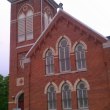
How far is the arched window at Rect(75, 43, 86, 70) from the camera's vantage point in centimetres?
2577

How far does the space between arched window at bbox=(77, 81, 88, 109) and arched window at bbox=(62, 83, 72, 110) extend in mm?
997

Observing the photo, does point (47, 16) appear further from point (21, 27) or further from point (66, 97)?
point (66, 97)

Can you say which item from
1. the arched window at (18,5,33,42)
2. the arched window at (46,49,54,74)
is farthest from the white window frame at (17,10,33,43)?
the arched window at (46,49,54,74)

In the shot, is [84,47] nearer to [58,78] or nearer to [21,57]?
[58,78]

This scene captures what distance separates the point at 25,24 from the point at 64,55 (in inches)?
385

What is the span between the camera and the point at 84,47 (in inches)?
1019

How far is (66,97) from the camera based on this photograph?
25.9 m

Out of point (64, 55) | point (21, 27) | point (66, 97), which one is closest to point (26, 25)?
point (21, 27)

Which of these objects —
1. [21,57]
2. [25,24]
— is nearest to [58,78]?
[21,57]

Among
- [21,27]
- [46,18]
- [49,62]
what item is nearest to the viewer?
[49,62]

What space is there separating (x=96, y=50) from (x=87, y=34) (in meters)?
1.76

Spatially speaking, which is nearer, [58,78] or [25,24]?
[58,78]

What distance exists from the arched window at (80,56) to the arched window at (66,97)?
2.18m

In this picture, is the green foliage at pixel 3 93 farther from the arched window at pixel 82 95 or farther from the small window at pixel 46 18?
the arched window at pixel 82 95
